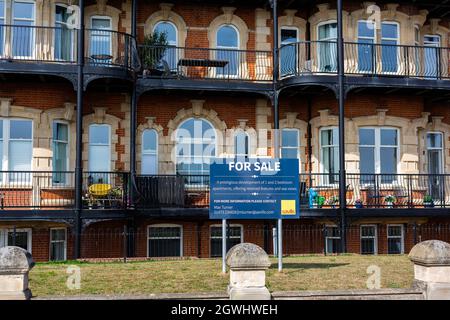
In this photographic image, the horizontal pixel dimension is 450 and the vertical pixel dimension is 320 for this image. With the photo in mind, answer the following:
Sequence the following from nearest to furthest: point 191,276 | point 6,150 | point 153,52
Result: point 191,276
point 6,150
point 153,52

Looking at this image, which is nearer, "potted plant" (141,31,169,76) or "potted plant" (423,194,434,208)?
"potted plant" (141,31,169,76)

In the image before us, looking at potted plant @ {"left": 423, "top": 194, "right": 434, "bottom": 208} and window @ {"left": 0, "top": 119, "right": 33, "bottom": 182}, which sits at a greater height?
window @ {"left": 0, "top": 119, "right": 33, "bottom": 182}

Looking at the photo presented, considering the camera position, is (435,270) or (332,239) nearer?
(435,270)

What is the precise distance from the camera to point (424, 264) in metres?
10.5

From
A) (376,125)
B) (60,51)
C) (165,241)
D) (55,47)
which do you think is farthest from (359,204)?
(55,47)

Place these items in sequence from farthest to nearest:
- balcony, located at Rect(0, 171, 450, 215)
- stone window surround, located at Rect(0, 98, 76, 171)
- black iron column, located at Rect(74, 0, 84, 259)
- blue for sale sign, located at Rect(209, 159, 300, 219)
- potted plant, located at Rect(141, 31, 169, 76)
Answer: potted plant, located at Rect(141, 31, 169, 76), stone window surround, located at Rect(0, 98, 76, 171), balcony, located at Rect(0, 171, 450, 215), black iron column, located at Rect(74, 0, 84, 259), blue for sale sign, located at Rect(209, 159, 300, 219)

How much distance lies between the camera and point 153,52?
767 inches

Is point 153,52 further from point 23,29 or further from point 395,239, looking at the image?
point 395,239

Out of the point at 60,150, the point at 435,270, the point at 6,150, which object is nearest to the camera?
the point at 435,270

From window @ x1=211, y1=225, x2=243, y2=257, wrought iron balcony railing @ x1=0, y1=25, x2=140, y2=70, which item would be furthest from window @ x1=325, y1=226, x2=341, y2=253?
wrought iron balcony railing @ x1=0, y1=25, x2=140, y2=70

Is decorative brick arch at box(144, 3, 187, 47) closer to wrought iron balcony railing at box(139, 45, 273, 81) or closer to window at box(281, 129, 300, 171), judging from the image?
wrought iron balcony railing at box(139, 45, 273, 81)

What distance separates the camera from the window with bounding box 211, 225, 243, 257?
19578 millimetres

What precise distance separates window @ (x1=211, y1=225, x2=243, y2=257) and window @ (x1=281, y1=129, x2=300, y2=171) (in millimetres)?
2948

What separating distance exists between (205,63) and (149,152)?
3.34 meters
